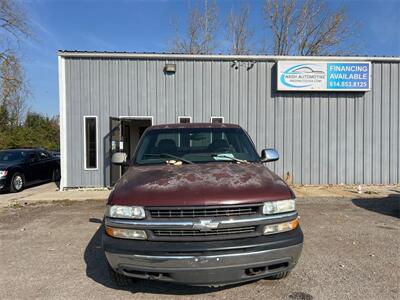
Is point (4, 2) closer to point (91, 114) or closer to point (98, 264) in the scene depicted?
point (91, 114)

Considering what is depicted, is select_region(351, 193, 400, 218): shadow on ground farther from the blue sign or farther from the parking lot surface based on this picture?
the blue sign

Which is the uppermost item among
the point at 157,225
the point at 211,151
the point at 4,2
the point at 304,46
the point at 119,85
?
the point at 4,2

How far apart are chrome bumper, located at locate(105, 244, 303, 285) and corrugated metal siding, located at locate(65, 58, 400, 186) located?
9480 mm

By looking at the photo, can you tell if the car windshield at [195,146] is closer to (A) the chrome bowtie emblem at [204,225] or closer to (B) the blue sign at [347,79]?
(A) the chrome bowtie emblem at [204,225]

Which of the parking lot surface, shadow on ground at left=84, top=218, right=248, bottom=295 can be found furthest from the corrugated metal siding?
shadow on ground at left=84, top=218, right=248, bottom=295

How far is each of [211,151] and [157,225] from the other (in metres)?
1.77

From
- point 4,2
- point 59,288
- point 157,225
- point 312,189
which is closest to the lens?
point 157,225

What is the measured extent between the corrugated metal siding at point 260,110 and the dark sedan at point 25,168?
204 cm

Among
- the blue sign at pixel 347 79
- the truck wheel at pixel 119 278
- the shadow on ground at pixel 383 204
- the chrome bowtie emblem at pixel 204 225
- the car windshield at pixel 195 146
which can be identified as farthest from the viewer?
the blue sign at pixel 347 79

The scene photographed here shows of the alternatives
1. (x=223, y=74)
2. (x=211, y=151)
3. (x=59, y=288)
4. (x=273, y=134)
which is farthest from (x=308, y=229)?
(x=223, y=74)

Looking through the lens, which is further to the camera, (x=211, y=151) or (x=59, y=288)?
(x=211, y=151)

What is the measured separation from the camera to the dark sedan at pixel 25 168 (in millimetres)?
12375

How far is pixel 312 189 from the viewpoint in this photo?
11984 mm

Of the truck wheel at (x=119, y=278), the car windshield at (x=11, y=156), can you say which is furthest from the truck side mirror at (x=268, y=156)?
the car windshield at (x=11, y=156)
